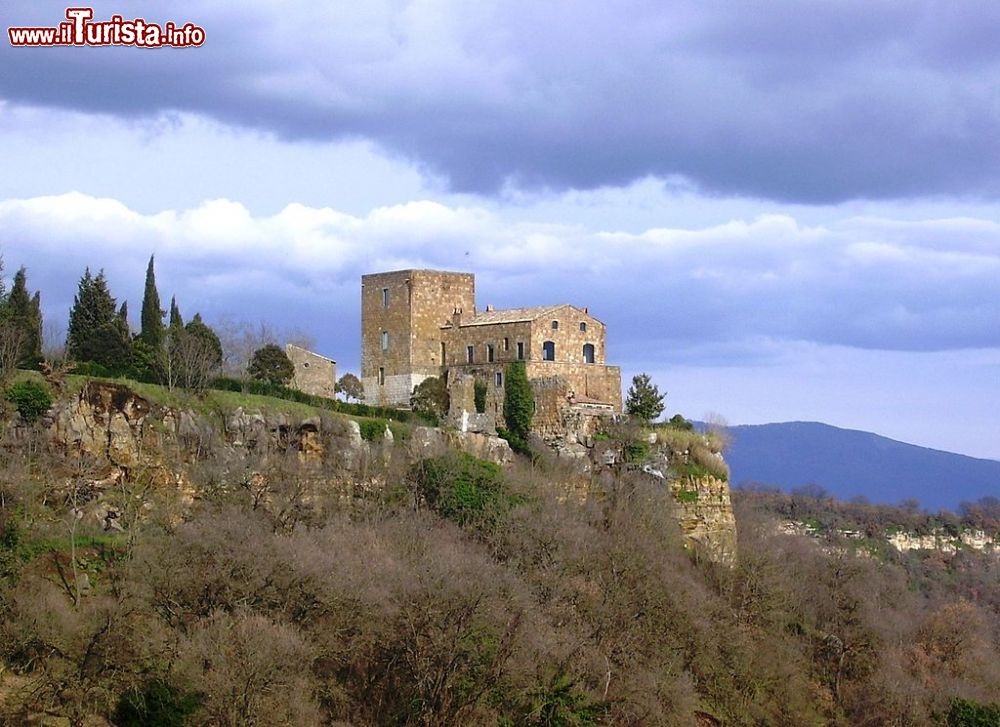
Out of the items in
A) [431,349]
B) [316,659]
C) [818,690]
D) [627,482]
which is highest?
[431,349]

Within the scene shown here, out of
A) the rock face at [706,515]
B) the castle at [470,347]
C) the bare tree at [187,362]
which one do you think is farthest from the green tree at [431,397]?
the rock face at [706,515]

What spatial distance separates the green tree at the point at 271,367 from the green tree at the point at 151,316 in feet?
12.1

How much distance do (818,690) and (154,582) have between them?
25925mm

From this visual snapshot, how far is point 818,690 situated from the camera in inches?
2207

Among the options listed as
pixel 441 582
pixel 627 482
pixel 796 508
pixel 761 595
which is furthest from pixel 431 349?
pixel 796 508

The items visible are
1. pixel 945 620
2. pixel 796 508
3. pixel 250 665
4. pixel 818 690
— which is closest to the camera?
pixel 250 665

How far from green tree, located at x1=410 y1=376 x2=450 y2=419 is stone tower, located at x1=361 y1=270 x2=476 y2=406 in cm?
52

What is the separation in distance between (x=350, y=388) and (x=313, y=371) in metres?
1.68

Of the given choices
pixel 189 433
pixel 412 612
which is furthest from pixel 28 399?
pixel 412 612

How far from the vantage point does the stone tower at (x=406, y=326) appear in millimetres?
61438

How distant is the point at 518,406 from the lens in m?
58.7

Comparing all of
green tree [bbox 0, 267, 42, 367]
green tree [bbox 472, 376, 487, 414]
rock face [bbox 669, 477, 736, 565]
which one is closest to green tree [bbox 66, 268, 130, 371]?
green tree [bbox 0, 267, 42, 367]

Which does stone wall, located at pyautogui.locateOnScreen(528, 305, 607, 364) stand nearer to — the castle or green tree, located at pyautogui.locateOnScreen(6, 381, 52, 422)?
the castle

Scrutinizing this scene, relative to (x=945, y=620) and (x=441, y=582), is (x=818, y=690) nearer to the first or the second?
(x=945, y=620)
